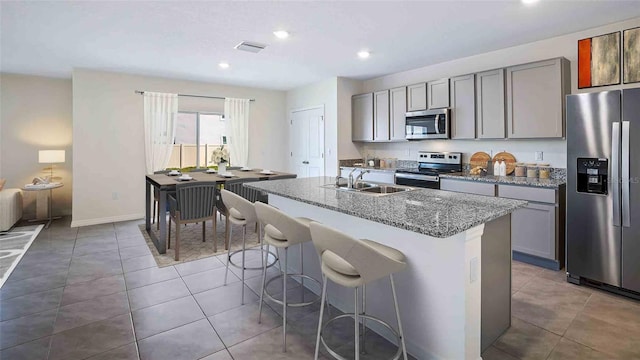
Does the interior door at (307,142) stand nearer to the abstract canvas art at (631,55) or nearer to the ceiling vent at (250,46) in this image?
the ceiling vent at (250,46)

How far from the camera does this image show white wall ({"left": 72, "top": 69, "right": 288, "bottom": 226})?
521 cm

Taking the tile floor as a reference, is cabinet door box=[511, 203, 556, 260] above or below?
above

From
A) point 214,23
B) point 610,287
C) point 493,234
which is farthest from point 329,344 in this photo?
point 214,23

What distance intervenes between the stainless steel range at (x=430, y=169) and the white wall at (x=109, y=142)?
407cm

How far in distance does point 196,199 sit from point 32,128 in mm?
3940

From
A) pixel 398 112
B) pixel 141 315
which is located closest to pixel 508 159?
pixel 398 112

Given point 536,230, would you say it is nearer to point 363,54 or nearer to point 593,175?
point 593,175

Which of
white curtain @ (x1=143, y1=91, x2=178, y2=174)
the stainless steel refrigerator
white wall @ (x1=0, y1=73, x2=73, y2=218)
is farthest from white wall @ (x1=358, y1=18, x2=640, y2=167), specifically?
white wall @ (x1=0, y1=73, x2=73, y2=218)

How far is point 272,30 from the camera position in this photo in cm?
348

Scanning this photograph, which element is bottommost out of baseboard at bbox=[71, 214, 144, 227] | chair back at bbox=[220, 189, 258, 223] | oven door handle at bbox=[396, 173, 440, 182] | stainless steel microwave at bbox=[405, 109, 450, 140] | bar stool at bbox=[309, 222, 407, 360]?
baseboard at bbox=[71, 214, 144, 227]

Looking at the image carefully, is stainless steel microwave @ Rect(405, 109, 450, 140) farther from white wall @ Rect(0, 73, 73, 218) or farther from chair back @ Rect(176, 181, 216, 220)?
white wall @ Rect(0, 73, 73, 218)

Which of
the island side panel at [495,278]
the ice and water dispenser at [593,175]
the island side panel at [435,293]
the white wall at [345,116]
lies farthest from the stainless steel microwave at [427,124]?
the island side panel at [435,293]

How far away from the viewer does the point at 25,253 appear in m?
3.81

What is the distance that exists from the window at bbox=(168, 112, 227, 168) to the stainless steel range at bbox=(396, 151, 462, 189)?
3.68 m
